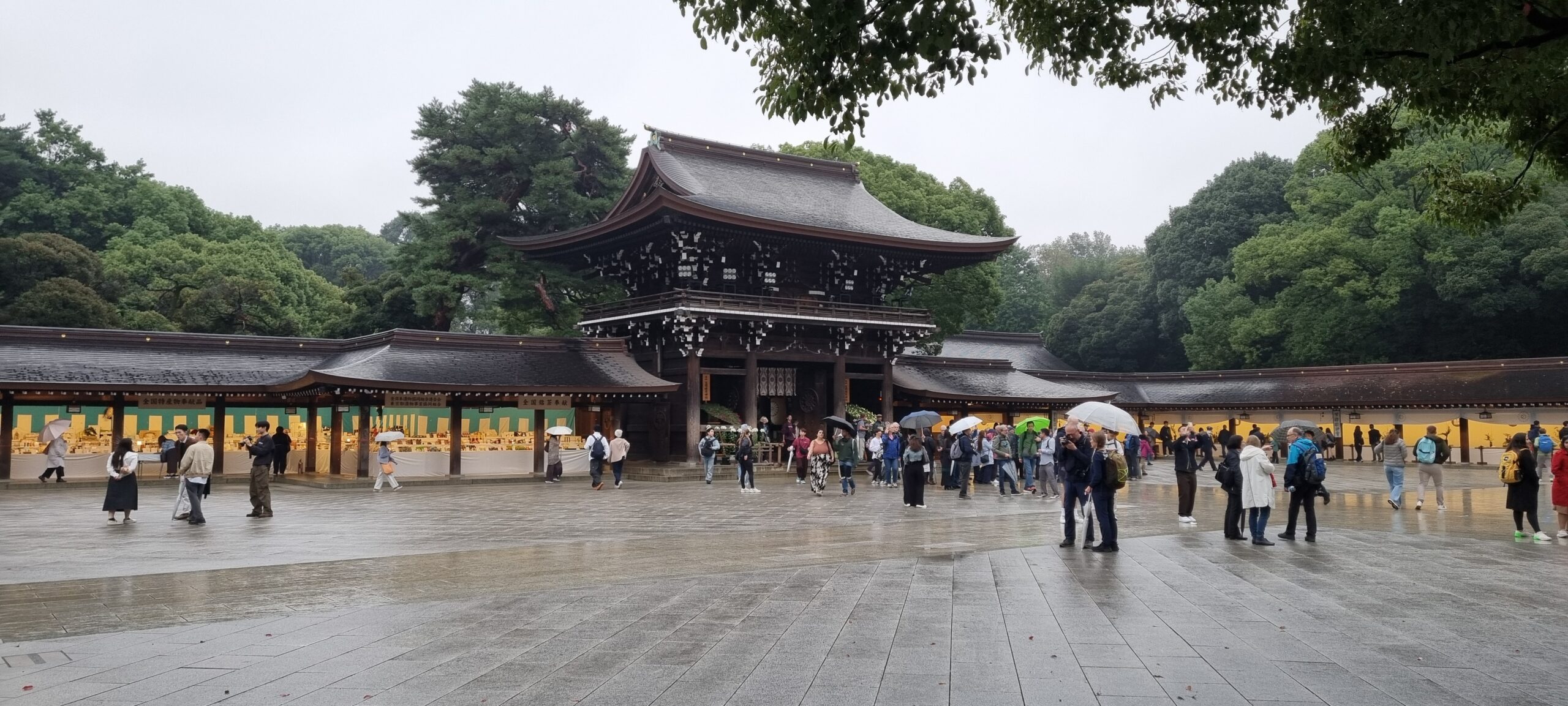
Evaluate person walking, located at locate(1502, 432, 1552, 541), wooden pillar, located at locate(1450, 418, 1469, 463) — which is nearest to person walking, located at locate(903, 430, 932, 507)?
person walking, located at locate(1502, 432, 1552, 541)

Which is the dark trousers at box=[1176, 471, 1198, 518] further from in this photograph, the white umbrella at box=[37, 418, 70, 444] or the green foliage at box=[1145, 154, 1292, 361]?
the green foliage at box=[1145, 154, 1292, 361]

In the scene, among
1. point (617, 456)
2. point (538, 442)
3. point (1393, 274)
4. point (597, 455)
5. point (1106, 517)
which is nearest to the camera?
point (1106, 517)

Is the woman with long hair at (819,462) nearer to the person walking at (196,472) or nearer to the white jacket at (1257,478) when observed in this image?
the white jacket at (1257,478)

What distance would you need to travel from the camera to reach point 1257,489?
555 inches

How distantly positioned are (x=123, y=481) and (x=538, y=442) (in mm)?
15654

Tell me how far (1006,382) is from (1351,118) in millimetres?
33909

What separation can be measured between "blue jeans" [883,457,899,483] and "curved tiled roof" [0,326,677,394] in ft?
26.5

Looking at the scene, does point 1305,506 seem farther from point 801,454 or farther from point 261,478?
point 801,454

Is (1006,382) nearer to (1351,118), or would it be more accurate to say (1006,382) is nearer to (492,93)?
(492,93)

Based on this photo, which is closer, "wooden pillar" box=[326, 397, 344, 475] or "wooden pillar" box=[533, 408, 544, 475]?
"wooden pillar" box=[326, 397, 344, 475]

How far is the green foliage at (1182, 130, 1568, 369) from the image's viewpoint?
43219mm

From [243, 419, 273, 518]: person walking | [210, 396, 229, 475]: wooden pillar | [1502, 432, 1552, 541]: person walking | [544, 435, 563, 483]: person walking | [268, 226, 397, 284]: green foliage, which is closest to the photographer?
[1502, 432, 1552, 541]: person walking

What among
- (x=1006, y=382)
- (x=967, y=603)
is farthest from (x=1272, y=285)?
(x=967, y=603)

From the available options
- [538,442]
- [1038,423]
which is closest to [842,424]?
[1038,423]
